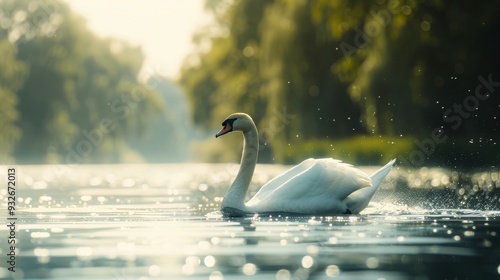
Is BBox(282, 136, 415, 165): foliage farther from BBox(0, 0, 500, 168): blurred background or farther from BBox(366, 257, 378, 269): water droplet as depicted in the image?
BBox(366, 257, 378, 269): water droplet

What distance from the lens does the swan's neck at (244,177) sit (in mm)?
12062

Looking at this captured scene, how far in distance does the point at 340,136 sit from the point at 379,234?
22222mm

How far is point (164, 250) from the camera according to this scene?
27.5 feet

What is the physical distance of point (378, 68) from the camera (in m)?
23.4

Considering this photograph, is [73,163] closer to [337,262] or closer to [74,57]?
[74,57]

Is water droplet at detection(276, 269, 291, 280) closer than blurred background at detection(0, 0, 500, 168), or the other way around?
water droplet at detection(276, 269, 291, 280)

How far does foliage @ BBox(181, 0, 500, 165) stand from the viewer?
70.6ft

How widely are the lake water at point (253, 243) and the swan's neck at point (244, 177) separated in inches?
15.4

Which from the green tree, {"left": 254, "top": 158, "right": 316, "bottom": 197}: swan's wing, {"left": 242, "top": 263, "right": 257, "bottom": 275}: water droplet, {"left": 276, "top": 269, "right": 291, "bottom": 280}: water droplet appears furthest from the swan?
the green tree

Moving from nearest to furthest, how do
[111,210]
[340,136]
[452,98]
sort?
[111,210] → [452,98] → [340,136]

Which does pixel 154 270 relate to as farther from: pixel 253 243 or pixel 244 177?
pixel 244 177

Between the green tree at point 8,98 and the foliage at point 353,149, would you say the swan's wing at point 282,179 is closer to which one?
the foliage at point 353,149

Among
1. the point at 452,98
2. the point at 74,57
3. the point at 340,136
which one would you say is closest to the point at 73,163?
the point at 74,57

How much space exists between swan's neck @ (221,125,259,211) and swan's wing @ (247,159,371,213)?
0.17 m
